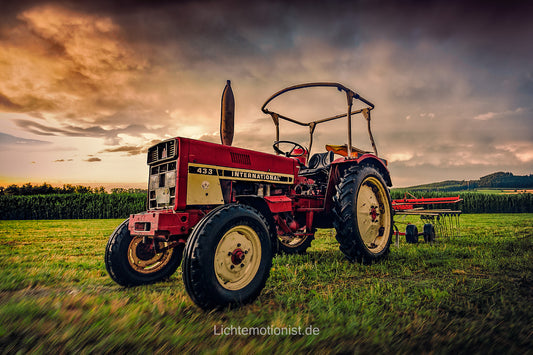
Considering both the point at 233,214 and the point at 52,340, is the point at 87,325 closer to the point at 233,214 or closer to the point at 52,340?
the point at 52,340

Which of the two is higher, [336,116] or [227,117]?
[336,116]

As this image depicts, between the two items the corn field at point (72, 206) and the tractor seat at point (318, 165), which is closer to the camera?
the tractor seat at point (318, 165)

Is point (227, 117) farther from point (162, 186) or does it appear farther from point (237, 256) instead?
point (237, 256)

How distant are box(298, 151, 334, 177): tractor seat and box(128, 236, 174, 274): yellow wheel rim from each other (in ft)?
8.48

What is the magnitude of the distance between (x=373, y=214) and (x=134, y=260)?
3.54 metres

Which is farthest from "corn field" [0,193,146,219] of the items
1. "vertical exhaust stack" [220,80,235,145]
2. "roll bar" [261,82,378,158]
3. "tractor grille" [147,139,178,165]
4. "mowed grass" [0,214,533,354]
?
"vertical exhaust stack" [220,80,235,145]

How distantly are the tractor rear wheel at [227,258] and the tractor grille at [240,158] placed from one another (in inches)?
30.2

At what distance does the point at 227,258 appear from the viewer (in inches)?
110

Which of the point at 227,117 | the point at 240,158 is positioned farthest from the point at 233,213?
the point at 227,117

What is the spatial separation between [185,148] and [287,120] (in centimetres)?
325

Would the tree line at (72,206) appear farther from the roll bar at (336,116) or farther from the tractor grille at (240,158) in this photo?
the tractor grille at (240,158)

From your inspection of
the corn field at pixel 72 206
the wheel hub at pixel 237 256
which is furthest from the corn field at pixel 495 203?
the wheel hub at pixel 237 256

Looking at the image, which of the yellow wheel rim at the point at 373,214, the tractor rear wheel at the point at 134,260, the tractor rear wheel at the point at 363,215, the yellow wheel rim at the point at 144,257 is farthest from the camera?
the yellow wheel rim at the point at 373,214

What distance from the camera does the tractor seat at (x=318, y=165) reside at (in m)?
5.04
